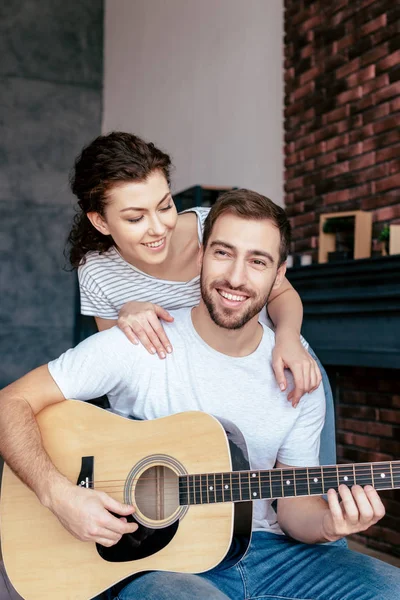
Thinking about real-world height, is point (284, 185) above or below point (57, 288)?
above

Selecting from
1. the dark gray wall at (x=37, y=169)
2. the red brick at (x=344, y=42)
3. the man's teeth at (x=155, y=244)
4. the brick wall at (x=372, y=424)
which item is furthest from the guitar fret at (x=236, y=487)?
the dark gray wall at (x=37, y=169)

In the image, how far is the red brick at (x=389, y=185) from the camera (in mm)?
3217

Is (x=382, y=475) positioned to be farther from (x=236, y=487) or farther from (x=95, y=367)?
(x=95, y=367)

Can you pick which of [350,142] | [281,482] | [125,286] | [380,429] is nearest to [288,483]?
[281,482]

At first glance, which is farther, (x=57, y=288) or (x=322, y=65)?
(x=57, y=288)

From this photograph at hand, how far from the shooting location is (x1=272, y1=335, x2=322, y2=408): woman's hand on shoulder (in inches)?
65.2

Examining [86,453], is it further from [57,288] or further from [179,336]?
[57,288]

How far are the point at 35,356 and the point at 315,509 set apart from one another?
204 inches

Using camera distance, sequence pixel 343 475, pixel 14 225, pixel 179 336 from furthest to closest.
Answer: pixel 14 225
pixel 179 336
pixel 343 475

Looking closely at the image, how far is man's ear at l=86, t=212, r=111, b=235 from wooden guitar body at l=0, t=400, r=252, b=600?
545mm

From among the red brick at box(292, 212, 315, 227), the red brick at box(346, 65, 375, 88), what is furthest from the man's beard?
the red brick at box(292, 212, 315, 227)

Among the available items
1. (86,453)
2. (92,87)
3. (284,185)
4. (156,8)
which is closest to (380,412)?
(284,185)

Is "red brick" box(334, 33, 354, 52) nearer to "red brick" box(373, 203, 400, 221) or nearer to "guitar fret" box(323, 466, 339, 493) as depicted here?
"red brick" box(373, 203, 400, 221)

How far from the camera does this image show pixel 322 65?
12.2ft
